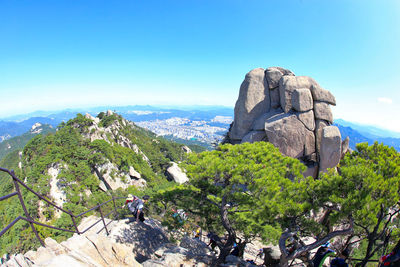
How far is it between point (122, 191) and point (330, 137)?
24.4 metres

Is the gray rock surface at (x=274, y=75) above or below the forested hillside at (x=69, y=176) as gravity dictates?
above

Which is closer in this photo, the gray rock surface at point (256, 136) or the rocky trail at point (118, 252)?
the rocky trail at point (118, 252)

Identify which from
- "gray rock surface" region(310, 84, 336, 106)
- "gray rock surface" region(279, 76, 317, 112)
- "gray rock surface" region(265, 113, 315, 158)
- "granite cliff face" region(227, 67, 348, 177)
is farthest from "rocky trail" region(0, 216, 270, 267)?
"gray rock surface" region(310, 84, 336, 106)

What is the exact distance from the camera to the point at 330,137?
15.4m

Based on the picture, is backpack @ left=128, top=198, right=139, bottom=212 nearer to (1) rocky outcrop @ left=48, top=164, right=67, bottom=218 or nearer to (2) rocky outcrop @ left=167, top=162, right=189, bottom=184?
(1) rocky outcrop @ left=48, top=164, right=67, bottom=218

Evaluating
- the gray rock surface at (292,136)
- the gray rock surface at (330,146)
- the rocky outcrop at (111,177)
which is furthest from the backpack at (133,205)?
the rocky outcrop at (111,177)

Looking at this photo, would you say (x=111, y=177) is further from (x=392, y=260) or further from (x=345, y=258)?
(x=392, y=260)

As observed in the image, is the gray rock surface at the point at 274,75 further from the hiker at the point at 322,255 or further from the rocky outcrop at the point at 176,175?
the rocky outcrop at the point at 176,175

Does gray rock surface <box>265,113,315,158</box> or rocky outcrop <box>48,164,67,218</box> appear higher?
gray rock surface <box>265,113,315,158</box>

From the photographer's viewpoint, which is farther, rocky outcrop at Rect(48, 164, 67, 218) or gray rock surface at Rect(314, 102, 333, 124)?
rocky outcrop at Rect(48, 164, 67, 218)

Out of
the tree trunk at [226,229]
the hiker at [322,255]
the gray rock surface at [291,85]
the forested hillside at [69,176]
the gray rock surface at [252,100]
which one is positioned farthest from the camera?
the forested hillside at [69,176]

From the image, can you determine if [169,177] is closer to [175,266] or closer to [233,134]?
[233,134]

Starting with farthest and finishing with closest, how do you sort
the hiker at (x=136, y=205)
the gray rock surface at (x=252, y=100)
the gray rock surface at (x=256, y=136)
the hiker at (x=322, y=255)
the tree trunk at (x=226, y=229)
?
→ the gray rock surface at (x=252, y=100) → the gray rock surface at (x=256, y=136) → the hiker at (x=136, y=205) → the tree trunk at (x=226, y=229) → the hiker at (x=322, y=255)

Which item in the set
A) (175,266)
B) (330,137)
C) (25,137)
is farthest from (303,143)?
(25,137)
